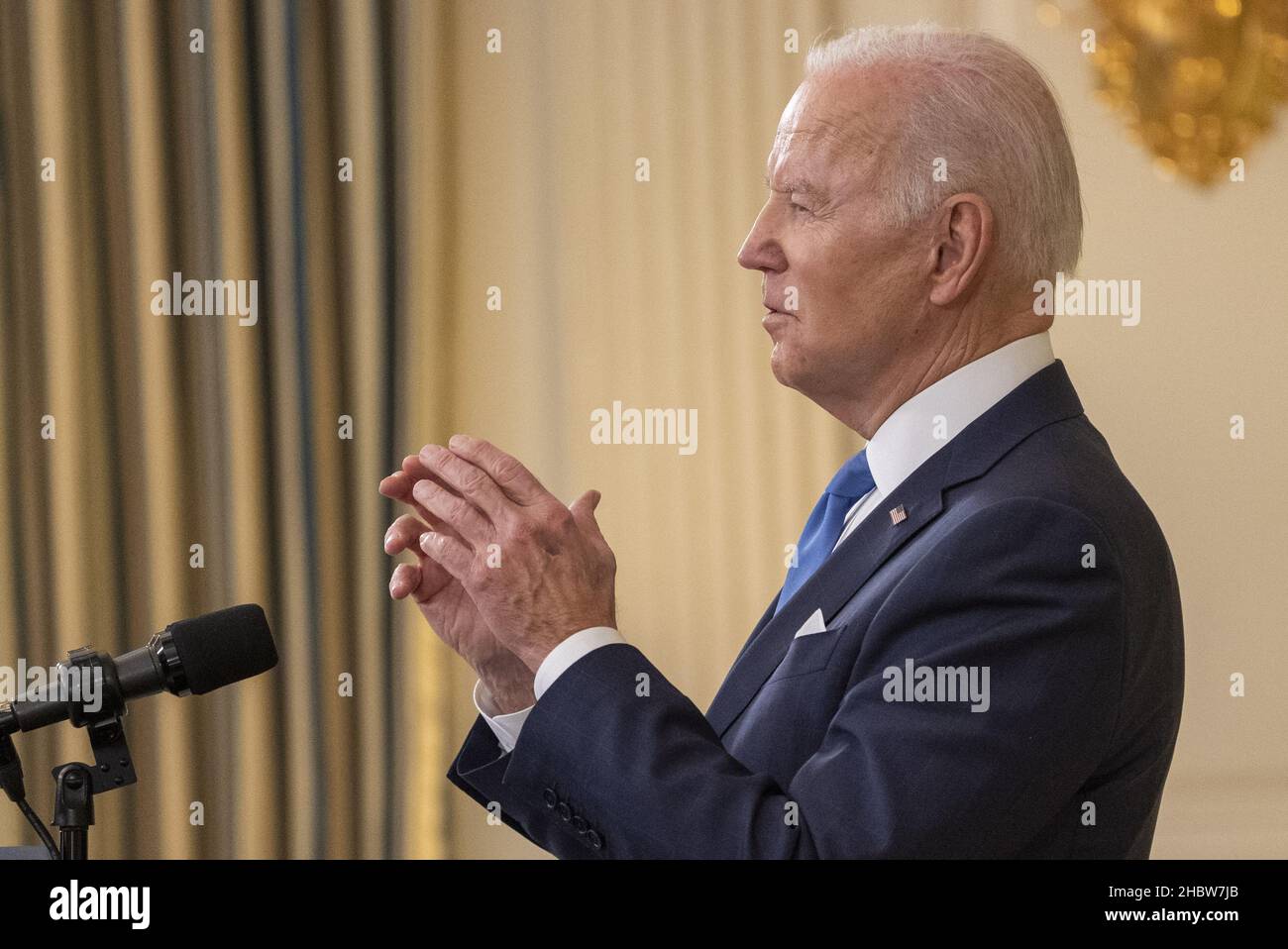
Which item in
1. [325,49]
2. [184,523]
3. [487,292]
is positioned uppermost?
[325,49]

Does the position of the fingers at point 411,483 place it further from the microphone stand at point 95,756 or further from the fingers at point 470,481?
the microphone stand at point 95,756

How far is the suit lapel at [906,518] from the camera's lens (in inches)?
44.6

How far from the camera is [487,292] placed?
9.54 ft

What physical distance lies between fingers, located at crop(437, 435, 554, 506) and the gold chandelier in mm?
2241

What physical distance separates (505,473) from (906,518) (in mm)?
344

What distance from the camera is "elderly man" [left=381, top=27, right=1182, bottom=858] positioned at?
99 cm

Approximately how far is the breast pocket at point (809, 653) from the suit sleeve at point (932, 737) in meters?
0.05

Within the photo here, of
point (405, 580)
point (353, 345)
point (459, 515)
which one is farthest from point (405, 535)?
point (353, 345)

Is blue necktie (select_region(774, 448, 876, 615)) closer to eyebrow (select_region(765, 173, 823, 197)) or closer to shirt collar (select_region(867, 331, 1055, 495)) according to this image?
shirt collar (select_region(867, 331, 1055, 495))

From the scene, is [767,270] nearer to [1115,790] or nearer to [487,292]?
[1115,790]

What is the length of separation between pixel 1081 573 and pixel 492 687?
1.93 feet

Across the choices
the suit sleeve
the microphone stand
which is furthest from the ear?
the microphone stand

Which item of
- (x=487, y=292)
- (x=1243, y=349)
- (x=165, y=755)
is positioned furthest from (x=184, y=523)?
(x=1243, y=349)

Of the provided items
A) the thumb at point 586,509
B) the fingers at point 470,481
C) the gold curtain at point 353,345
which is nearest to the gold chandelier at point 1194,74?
the gold curtain at point 353,345
